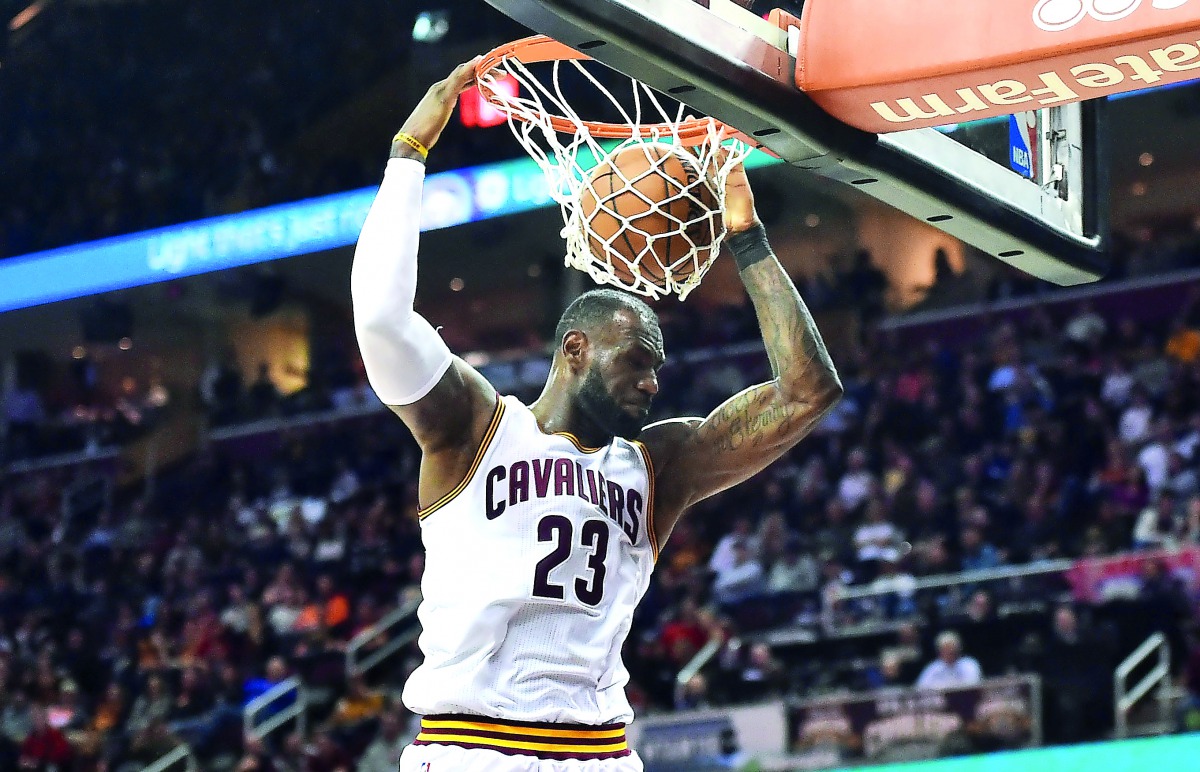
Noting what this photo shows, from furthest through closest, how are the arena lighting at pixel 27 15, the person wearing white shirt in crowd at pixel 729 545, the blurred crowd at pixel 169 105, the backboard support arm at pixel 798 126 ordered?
the arena lighting at pixel 27 15 → the blurred crowd at pixel 169 105 → the person wearing white shirt in crowd at pixel 729 545 → the backboard support arm at pixel 798 126

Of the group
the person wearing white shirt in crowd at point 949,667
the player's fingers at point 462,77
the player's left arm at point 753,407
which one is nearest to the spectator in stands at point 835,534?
the person wearing white shirt in crowd at point 949,667

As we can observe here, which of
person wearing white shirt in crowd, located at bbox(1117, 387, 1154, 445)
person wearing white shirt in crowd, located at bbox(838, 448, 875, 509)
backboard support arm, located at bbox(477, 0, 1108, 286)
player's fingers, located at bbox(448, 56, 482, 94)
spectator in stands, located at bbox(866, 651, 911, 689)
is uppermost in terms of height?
player's fingers, located at bbox(448, 56, 482, 94)

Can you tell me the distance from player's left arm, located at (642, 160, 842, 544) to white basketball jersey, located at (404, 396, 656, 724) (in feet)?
0.85

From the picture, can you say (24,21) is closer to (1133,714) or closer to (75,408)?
(75,408)

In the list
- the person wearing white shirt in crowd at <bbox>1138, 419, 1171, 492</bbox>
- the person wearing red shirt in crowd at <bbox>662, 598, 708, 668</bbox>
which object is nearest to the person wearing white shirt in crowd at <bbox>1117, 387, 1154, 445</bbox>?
the person wearing white shirt in crowd at <bbox>1138, 419, 1171, 492</bbox>

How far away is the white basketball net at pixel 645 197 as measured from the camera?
13.5 ft

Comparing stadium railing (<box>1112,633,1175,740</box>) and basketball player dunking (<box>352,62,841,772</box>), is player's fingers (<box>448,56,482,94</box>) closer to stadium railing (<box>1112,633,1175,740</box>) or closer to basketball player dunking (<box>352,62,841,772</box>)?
basketball player dunking (<box>352,62,841,772</box>)

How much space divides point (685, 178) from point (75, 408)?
18.9 m

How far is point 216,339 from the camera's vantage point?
73.0ft

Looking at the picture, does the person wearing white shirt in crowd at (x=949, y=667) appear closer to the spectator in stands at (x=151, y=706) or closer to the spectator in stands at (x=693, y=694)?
the spectator in stands at (x=693, y=694)

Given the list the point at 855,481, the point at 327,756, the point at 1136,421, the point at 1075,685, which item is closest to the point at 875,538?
the point at 855,481

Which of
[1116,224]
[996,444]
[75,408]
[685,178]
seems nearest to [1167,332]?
[996,444]

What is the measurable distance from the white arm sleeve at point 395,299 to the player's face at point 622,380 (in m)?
0.48

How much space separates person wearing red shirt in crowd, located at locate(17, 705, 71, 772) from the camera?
44.3ft
